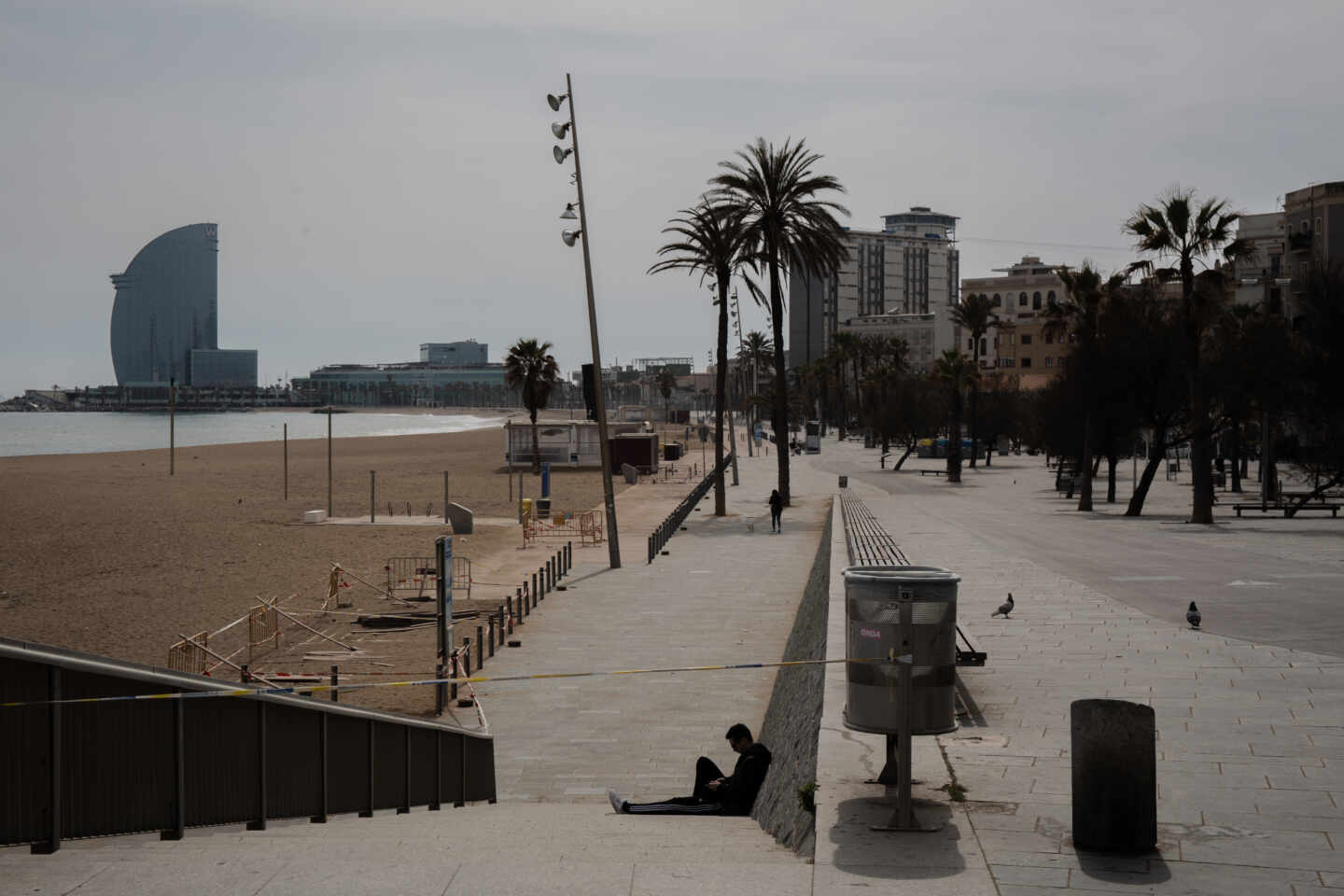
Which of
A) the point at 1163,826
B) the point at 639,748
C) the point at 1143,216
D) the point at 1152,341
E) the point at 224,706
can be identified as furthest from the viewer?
the point at 1152,341

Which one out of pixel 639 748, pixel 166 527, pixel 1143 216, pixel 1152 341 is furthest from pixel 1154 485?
pixel 639 748

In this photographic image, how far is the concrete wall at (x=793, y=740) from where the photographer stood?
23.9ft

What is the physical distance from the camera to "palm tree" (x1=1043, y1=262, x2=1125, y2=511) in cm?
4366

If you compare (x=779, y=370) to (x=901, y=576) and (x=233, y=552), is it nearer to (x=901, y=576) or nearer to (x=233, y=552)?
(x=233, y=552)

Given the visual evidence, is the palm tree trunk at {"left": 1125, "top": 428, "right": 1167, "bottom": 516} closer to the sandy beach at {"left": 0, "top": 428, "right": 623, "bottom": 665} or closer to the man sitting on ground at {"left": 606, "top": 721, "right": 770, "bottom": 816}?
the sandy beach at {"left": 0, "top": 428, "right": 623, "bottom": 665}

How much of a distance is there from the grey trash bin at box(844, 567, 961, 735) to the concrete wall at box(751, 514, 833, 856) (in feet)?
2.47

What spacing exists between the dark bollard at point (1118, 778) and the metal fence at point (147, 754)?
4.81 meters

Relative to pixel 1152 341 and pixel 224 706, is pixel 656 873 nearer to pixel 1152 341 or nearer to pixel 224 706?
pixel 224 706

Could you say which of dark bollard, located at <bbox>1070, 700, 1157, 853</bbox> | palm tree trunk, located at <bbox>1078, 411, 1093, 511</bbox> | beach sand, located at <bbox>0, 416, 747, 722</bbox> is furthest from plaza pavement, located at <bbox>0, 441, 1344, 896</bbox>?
palm tree trunk, located at <bbox>1078, 411, 1093, 511</bbox>

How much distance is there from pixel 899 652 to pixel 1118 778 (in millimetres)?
1318

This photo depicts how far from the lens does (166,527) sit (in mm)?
39156

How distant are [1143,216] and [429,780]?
33069 mm

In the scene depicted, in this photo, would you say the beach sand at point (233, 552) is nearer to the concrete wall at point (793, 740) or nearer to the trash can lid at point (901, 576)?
the concrete wall at point (793, 740)

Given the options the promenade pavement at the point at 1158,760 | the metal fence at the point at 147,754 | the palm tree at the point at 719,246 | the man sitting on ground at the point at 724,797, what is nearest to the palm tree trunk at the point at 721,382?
the palm tree at the point at 719,246
